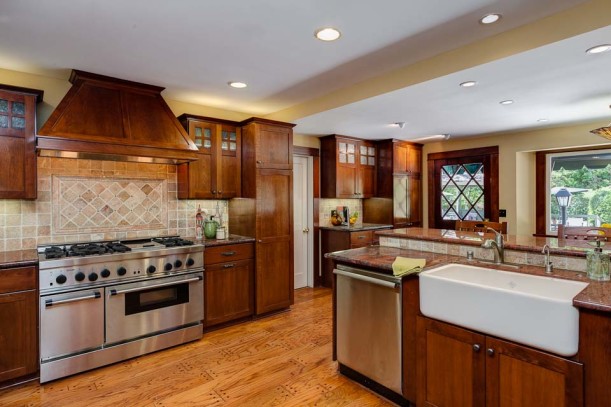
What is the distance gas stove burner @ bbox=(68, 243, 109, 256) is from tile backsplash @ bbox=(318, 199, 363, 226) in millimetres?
3003

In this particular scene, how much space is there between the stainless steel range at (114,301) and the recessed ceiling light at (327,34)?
2158mm

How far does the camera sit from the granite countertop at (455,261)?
4.88 feet

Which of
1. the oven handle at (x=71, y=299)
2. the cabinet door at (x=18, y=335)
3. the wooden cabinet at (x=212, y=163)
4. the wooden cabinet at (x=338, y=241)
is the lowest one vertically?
the cabinet door at (x=18, y=335)

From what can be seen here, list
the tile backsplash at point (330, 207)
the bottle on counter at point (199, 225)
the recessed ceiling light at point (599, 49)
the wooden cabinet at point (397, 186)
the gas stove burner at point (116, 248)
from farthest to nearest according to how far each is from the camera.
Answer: the wooden cabinet at point (397, 186) → the tile backsplash at point (330, 207) → the bottle on counter at point (199, 225) → the gas stove burner at point (116, 248) → the recessed ceiling light at point (599, 49)

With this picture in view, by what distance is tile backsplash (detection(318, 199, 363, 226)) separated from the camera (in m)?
5.30

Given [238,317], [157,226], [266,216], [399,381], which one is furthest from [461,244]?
[157,226]

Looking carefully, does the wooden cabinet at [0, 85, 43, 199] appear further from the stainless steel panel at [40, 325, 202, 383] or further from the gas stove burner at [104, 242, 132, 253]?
the stainless steel panel at [40, 325, 202, 383]

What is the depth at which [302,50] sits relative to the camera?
262 cm

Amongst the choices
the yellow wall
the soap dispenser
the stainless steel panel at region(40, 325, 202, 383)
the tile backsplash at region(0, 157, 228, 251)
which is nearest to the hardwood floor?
the stainless steel panel at region(40, 325, 202, 383)

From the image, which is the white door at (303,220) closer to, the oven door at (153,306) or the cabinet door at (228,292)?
the cabinet door at (228,292)

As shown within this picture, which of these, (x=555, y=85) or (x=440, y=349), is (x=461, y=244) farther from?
(x=555, y=85)

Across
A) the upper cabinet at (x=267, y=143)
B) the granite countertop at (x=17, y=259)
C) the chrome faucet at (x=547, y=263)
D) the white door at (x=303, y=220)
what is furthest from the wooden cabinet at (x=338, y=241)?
the granite countertop at (x=17, y=259)

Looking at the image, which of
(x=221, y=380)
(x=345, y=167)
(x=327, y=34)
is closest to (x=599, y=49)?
(x=327, y=34)

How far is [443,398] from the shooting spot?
6.48ft
